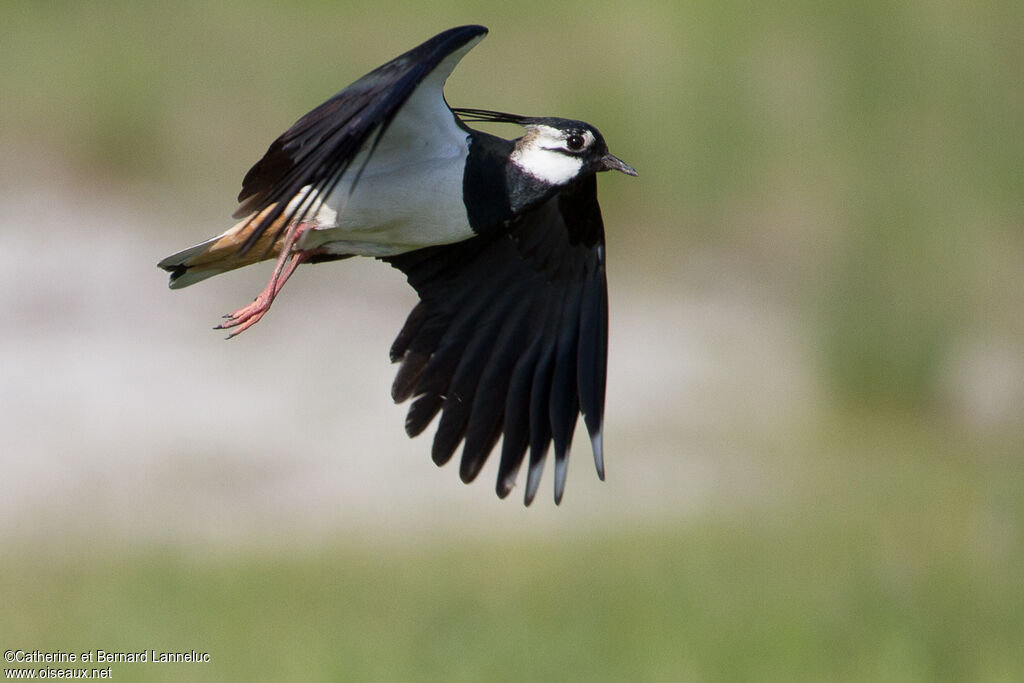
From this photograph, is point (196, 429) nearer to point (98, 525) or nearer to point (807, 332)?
point (98, 525)

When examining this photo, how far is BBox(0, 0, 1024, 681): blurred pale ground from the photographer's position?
36.8 feet

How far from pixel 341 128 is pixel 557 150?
941 mm

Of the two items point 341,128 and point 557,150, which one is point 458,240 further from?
point 341,128

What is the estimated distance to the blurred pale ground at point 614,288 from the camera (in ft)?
36.8

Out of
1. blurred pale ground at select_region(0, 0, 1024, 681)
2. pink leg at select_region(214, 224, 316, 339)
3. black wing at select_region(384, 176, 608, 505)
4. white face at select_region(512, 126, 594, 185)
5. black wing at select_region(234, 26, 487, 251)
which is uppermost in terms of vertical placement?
black wing at select_region(234, 26, 487, 251)

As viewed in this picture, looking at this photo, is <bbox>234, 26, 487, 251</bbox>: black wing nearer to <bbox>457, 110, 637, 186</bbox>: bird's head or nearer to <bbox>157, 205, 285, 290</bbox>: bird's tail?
<bbox>157, 205, 285, 290</bbox>: bird's tail

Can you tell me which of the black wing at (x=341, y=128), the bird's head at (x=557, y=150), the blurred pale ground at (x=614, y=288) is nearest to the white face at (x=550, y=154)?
the bird's head at (x=557, y=150)

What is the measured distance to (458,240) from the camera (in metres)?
5.93

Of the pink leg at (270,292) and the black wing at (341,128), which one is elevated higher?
the black wing at (341,128)

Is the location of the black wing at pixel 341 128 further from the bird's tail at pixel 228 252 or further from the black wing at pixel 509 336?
the black wing at pixel 509 336

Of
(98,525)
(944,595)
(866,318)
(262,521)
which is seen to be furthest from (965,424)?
(98,525)

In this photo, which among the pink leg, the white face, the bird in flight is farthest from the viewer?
the white face

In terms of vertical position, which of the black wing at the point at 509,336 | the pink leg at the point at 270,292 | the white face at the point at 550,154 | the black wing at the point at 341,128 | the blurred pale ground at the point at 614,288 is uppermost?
the black wing at the point at 341,128

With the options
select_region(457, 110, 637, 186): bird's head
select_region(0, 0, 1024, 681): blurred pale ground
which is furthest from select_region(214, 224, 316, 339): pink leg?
select_region(0, 0, 1024, 681): blurred pale ground
